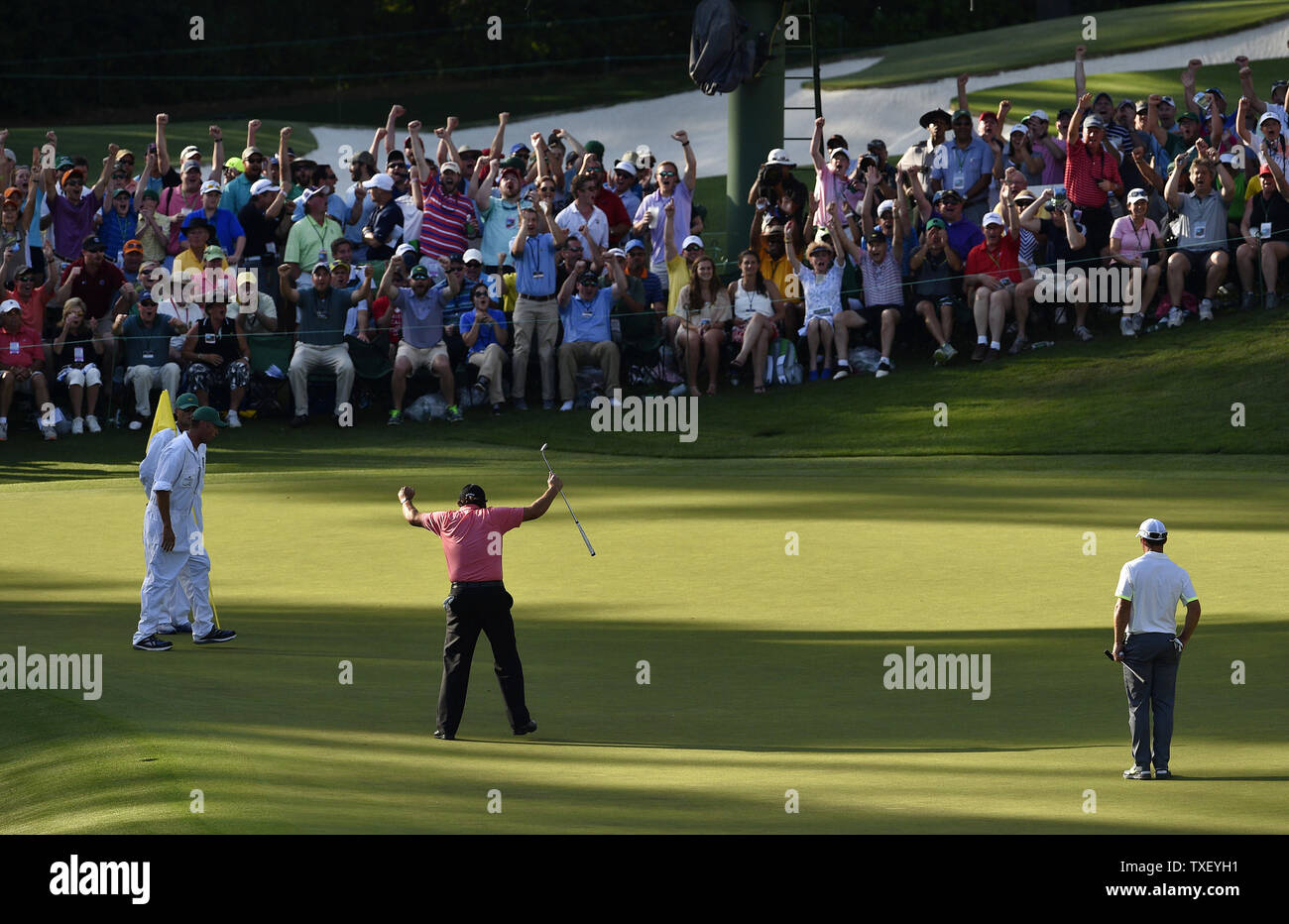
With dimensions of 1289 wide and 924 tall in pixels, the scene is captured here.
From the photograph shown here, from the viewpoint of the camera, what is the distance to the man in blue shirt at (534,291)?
23797 millimetres

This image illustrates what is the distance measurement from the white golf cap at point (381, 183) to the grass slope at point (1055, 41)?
53.0ft

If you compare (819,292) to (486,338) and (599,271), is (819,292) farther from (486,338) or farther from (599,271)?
(486,338)

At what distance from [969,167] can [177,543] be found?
13866 mm

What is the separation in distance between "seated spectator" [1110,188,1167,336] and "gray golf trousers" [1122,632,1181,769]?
1371cm

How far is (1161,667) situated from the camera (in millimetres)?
10133

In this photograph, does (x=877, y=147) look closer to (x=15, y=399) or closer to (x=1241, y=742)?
(x=15, y=399)

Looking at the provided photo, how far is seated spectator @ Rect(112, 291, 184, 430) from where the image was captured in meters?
23.3

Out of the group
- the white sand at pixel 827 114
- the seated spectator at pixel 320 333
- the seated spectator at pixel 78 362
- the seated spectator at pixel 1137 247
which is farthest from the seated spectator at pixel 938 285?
the white sand at pixel 827 114

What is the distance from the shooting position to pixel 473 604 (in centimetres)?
1133

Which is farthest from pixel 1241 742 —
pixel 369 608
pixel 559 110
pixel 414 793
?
pixel 559 110

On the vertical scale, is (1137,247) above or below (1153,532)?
above

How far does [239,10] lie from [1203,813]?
4205 centimetres

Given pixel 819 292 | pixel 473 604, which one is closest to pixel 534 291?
pixel 819 292

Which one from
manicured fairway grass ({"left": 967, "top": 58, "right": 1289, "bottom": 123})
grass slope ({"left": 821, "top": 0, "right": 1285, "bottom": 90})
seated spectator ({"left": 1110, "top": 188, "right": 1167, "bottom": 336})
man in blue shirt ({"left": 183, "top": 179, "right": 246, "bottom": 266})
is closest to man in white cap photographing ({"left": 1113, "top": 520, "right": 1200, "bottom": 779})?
seated spectator ({"left": 1110, "top": 188, "right": 1167, "bottom": 336})
